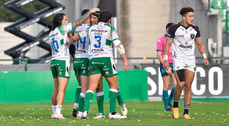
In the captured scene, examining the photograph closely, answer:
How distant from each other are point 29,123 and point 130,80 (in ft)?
31.4

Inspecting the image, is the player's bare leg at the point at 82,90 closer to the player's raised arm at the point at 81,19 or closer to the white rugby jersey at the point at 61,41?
the white rugby jersey at the point at 61,41

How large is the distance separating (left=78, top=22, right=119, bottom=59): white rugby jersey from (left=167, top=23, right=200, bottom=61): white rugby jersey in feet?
4.00

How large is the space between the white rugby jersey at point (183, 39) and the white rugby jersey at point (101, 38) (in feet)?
4.00

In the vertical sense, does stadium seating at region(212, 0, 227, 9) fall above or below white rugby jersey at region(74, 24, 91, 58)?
above

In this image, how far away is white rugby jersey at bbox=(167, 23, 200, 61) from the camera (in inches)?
376

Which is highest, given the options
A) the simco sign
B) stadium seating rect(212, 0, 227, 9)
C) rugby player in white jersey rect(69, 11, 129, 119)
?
stadium seating rect(212, 0, 227, 9)

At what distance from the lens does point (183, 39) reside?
9.55m

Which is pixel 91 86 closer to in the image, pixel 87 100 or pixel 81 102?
pixel 87 100

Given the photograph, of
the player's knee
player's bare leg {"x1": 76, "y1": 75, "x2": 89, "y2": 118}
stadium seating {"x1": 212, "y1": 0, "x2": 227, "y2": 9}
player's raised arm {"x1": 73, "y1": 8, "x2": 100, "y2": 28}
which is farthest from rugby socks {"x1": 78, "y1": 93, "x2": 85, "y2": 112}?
stadium seating {"x1": 212, "y1": 0, "x2": 227, "y2": 9}

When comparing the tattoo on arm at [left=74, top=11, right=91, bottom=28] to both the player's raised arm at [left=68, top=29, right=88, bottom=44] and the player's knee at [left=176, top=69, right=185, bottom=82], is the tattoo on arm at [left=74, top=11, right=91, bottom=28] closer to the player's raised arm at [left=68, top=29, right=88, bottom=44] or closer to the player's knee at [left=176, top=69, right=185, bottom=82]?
the player's raised arm at [left=68, top=29, right=88, bottom=44]

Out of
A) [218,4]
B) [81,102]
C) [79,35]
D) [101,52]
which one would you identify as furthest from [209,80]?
[218,4]

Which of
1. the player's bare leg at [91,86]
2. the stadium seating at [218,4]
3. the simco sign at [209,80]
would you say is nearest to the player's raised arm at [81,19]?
the player's bare leg at [91,86]

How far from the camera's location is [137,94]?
703 inches

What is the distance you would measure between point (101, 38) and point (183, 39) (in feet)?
5.26
